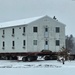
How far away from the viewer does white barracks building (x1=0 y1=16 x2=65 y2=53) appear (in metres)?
57.2

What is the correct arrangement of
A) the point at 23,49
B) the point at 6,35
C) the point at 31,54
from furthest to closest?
the point at 6,35 < the point at 23,49 < the point at 31,54

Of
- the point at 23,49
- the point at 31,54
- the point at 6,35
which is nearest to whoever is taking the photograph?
the point at 31,54

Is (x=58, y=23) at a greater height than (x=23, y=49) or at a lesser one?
greater

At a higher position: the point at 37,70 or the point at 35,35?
the point at 35,35

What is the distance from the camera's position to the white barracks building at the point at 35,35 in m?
57.2

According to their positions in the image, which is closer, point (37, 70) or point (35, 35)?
point (37, 70)

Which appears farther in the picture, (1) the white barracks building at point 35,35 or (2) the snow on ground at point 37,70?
(1) the white barracks building at point 35,35

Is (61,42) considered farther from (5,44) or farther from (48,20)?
(5,44)

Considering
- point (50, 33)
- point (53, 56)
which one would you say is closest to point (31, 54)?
point (53, 56)

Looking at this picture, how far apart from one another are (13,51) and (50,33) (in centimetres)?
659

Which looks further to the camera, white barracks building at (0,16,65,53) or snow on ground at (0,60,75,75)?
white barracks building at (0,16,65,53)

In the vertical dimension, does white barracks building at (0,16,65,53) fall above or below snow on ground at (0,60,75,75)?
above

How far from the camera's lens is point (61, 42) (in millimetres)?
60156

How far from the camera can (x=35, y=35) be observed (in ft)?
190
